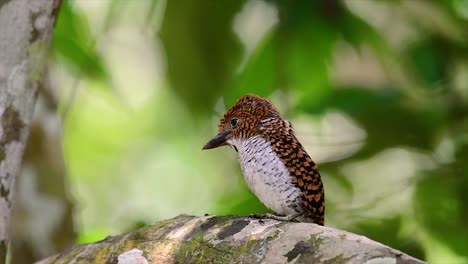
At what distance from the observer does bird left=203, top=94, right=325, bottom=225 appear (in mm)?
1998

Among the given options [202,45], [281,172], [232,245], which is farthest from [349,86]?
[232,245]

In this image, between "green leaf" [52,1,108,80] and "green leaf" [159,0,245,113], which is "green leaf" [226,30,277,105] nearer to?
"green leaf" [159,0,245,113]

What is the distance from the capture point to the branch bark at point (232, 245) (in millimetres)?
1494

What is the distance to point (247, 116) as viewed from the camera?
7.07 ft

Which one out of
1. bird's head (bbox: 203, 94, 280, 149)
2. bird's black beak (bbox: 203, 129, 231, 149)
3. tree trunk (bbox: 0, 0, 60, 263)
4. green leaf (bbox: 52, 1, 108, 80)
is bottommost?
bird's black beak (bbox: 203, 129, 231, 149)

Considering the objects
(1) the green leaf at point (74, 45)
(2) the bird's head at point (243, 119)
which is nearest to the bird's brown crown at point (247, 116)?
(2) the bird's head at point (243, 119)

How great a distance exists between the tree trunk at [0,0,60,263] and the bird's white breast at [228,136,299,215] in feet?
1.77

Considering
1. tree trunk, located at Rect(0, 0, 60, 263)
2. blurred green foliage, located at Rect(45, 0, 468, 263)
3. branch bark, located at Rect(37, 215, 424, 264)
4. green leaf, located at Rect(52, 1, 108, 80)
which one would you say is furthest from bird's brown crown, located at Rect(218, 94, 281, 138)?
green leaf, located at Rect(52, 1, 108, 80)

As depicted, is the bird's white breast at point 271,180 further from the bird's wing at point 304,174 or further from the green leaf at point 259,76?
the green leaf at point 259,76

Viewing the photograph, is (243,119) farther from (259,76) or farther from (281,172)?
(259,76)

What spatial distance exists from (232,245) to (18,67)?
0.78 meters

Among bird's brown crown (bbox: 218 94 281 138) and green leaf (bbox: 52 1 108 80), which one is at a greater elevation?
green leaf (bbox: 52 1 108 80)

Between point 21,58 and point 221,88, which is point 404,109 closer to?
point 221,88

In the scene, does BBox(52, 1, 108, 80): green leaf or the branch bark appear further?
BBox(52, 1, 108, 80): green leaf
